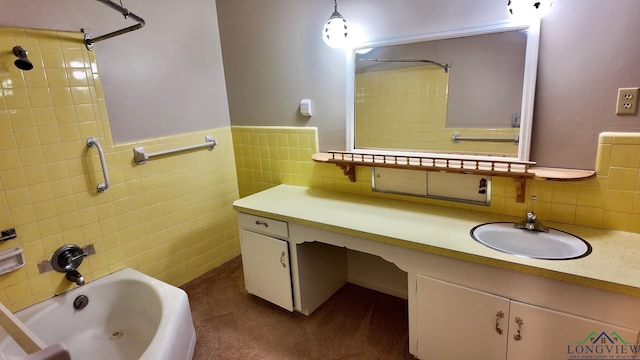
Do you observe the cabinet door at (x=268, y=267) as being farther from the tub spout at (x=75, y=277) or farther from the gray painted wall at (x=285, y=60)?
the tub spout at (x=75, y=277)

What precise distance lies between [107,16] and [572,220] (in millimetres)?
2731

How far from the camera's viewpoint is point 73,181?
1.92 metres

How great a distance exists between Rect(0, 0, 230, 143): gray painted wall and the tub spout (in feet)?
2.66

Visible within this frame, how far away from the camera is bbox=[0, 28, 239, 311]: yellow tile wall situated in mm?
1704

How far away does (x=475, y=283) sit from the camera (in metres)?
1.45

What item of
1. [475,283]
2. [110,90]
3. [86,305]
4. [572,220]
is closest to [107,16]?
[110,90]

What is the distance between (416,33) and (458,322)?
1.48 m

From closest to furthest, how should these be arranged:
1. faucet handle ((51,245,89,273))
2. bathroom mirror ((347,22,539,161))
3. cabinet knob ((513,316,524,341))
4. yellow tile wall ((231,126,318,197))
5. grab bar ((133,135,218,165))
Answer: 1. cabinet knob ((513,316,524,341))
2. bathroom mirror ((347,22,539,161))
3. faucet handle ((51,245,89,273))
4. grab bar ((133,135,218,165))
5. yellow tile wall ((231,126,318,197))

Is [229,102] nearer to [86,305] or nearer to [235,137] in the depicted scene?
[235,137]

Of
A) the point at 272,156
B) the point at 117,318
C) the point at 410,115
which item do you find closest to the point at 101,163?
the point at 117,318

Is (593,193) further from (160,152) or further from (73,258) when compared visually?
(73,258)

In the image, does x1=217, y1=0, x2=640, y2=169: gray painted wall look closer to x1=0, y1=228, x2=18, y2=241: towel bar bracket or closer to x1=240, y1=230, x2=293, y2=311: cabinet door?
x1=240, y1=230, x2=293, y2=311: cabinet door

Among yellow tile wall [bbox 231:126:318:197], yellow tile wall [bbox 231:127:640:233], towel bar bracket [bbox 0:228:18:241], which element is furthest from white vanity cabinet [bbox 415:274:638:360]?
towel bar bracket [bbox 0:228:18:241]

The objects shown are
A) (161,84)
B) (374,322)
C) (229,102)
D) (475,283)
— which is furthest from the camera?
(229,102)
